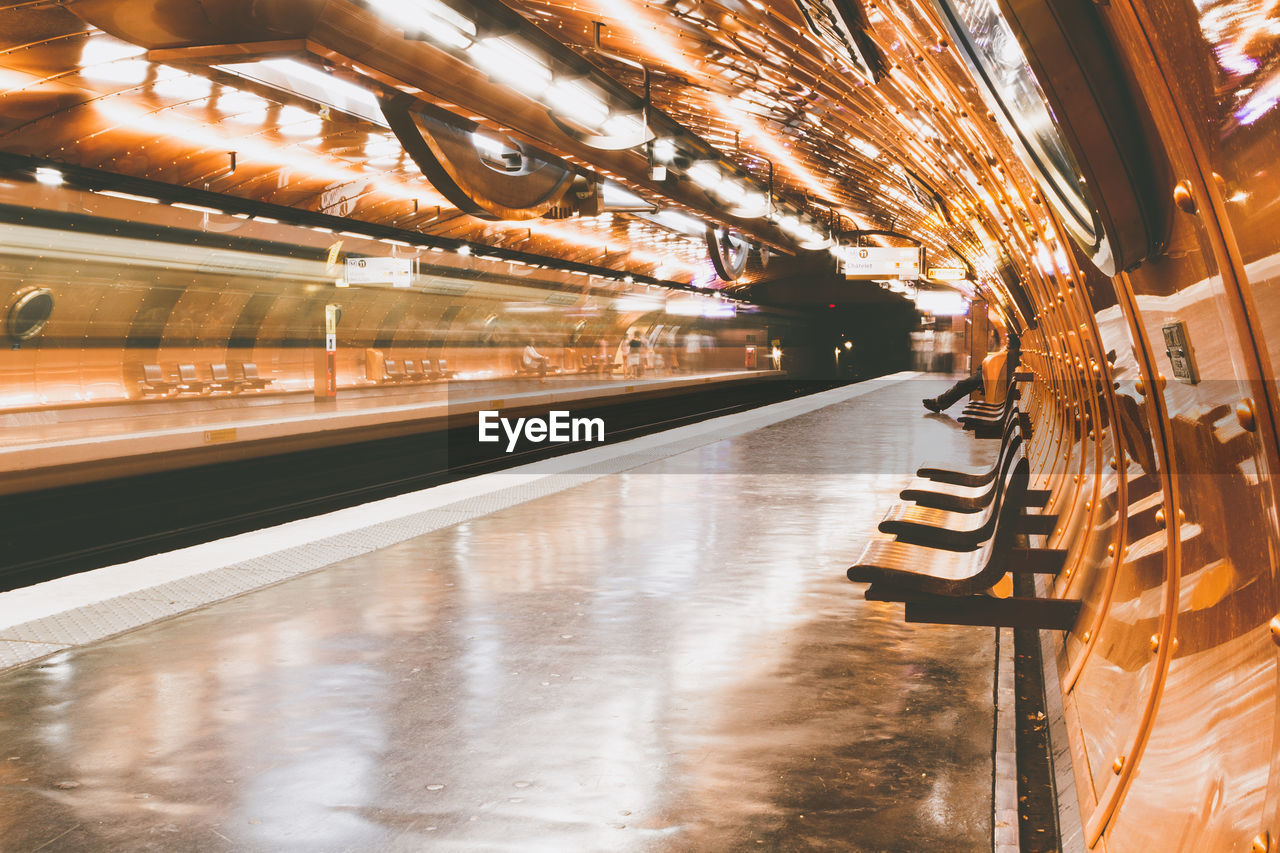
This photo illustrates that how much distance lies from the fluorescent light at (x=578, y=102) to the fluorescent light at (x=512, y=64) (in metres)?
0.25

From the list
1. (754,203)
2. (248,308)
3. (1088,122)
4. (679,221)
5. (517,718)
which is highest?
(679,221)

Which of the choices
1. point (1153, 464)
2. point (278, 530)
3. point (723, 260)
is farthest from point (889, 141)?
point (723, 260)

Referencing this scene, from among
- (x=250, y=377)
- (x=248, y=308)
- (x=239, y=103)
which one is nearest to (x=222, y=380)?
(x=250, y=377)

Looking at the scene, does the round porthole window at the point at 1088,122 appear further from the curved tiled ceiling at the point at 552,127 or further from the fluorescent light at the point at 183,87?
the fluorescent light at the point at 183,87

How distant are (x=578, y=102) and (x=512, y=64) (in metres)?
1.36

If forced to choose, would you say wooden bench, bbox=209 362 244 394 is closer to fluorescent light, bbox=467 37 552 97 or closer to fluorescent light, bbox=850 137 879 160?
fluorescent light, bbox=850 137 879 160

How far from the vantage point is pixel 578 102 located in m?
9.80

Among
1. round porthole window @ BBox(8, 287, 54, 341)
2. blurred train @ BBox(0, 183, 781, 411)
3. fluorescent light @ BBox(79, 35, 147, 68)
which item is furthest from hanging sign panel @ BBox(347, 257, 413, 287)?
fluorescent light @ BBox(79, 35, 147, 68)

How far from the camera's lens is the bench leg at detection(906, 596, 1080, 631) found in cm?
357

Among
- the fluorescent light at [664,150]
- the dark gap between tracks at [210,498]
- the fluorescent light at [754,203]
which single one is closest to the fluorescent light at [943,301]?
the dark gap between tracks at [210,498]

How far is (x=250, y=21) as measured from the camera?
732 cm

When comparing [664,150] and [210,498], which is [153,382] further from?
[664,150]

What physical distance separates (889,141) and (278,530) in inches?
247

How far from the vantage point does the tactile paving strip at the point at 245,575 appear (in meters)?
4.60
